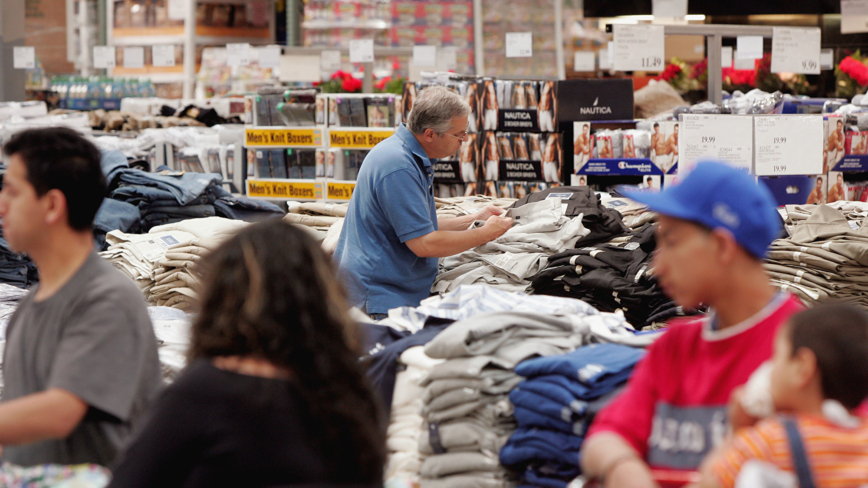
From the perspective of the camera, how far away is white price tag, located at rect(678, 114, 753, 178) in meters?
4.20

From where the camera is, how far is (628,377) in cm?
215

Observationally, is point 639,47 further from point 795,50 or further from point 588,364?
point 588,364

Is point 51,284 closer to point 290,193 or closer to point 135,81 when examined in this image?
point 290,193

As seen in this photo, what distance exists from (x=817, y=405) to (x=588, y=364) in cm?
86

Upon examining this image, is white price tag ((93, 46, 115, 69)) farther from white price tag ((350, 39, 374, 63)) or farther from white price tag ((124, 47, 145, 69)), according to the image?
white price tag ((350, 39, 374, 63))

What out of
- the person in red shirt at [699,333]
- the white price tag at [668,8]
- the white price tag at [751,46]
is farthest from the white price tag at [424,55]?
the person in red shirt at [699,333]

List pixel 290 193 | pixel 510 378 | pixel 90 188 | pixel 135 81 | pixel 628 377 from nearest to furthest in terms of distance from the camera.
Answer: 1. pixel 90 188
2. pixel 628 377
3. pixel 510 378
4. pixel 290 193
5. pixel 135 81

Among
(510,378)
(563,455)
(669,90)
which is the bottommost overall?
(563,455)

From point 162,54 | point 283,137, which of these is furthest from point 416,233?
point 162,54

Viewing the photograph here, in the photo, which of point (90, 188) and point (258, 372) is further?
point (90, 188)

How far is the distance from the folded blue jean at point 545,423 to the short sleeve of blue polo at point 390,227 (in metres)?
1.27

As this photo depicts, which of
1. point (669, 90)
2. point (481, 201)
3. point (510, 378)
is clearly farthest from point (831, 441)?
point (669, 90)

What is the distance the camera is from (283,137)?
5.94 metres

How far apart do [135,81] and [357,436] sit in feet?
32.4
